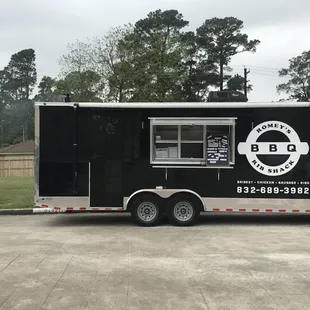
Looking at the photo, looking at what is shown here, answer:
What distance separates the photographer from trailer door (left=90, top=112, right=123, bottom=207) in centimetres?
1066

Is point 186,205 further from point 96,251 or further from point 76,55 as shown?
point 76,55

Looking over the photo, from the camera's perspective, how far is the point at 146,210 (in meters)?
10.8

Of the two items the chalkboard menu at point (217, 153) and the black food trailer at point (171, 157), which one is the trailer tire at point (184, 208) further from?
the chalkboard menu at point (217, 153)

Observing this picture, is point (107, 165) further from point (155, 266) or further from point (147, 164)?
point (155, 266)

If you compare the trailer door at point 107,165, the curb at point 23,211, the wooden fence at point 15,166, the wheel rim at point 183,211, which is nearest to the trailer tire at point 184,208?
the wheel rim at point 183,211

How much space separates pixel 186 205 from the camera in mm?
10750

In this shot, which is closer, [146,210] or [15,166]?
[146,210]

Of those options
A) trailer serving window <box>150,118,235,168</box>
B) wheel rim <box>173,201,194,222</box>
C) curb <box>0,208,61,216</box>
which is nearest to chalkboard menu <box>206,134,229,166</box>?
trailer serving window <box>150,118,235,168</box>

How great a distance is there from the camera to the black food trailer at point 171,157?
10625 mm

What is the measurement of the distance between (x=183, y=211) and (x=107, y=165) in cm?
215

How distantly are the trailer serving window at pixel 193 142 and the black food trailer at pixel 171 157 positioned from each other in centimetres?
2

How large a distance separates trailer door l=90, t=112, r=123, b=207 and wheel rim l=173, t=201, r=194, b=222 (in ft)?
4.50

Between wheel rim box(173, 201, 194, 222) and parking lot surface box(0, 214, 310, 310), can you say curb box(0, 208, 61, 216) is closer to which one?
parking lot surface box(0, 214, 310, 310)

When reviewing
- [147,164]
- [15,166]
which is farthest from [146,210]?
[15,166]
